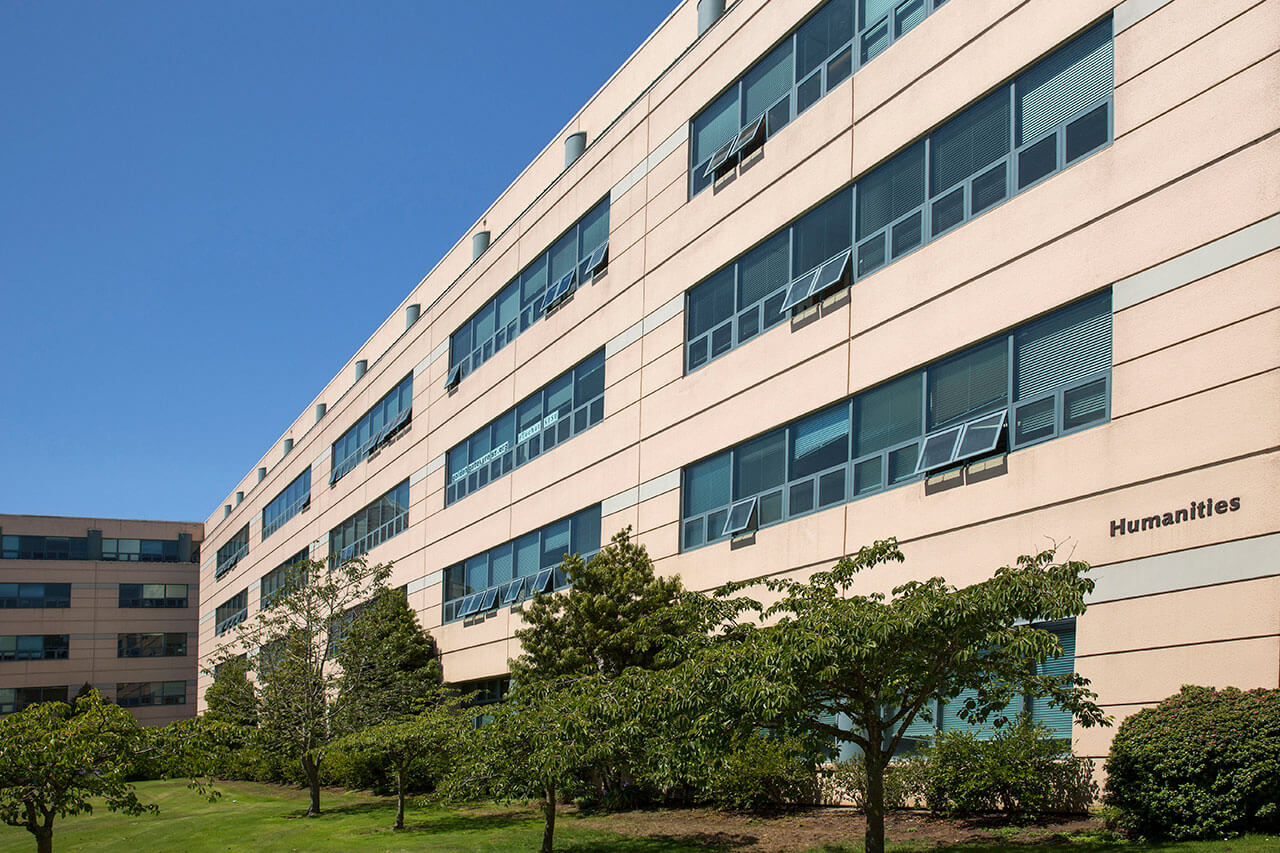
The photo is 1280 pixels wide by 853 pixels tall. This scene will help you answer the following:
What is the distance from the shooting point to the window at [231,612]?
208 feet

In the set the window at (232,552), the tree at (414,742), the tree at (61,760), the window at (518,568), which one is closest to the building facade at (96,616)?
the window at (232,552)

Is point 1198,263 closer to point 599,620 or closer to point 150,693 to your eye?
point 599,620

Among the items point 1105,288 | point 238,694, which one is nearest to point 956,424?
point 1105,288

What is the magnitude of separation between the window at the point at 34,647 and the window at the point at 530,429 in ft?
161

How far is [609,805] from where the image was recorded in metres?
22.8

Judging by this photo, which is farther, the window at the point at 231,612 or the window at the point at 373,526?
the window at the point at 231,612

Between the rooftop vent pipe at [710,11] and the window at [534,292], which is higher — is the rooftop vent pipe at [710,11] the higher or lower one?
the higher one

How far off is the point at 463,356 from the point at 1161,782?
27437 millimetres

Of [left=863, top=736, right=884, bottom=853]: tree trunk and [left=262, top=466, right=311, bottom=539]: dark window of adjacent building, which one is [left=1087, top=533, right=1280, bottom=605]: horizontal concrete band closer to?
[left=863, top=736, right=884, bottom=853]: tree trunk

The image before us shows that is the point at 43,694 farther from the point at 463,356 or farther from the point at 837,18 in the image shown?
the point at 837,18

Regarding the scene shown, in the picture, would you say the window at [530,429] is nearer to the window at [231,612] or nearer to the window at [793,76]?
the window at [793,76]

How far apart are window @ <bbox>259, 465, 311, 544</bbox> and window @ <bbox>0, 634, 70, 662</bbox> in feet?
71.3

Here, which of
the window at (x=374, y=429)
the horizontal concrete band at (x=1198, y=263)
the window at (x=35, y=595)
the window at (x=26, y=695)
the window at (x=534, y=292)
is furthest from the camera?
the window at (x=35, y=595)

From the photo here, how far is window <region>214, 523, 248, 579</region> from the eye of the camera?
6656 centimetres
